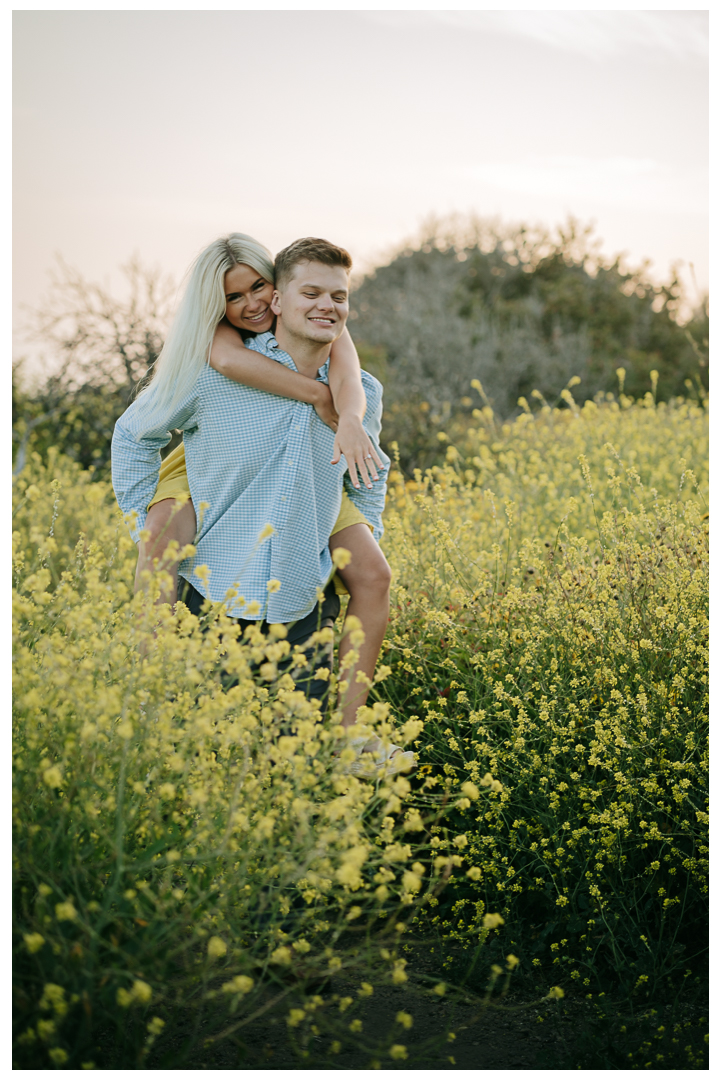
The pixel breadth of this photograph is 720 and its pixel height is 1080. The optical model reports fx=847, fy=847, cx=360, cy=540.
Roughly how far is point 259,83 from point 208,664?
1864mm

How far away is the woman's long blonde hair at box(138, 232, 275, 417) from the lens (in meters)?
2.50

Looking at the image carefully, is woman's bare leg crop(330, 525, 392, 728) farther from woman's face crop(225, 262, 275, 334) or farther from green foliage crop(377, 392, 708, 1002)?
woman's face crop(225, 262, 275, 334)

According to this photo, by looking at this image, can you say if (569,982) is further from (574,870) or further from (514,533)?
(514,533)

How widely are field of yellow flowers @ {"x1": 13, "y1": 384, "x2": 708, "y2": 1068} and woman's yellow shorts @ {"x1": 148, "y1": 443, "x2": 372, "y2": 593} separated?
207 mm

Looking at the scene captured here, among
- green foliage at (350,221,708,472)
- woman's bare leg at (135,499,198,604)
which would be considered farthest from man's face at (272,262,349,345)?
green foliage at (350,221,708,472)

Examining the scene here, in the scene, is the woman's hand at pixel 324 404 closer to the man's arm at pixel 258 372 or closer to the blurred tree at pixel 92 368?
the man's arm at pixel 258 372

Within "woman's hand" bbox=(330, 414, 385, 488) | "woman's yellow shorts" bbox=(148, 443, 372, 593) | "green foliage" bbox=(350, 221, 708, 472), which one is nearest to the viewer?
"woman's hand" bbox=(330, 414, 385, 488)

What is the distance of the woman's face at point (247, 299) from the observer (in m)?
2.55

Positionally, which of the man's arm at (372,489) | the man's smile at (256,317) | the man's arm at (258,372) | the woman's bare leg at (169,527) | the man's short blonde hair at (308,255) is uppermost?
the man's short blonde hair at (308,255)

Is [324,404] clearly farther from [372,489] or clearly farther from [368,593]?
[368,593]

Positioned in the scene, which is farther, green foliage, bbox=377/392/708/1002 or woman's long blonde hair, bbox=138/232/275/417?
woman's long blonde hair, bbox=138/232/275/417

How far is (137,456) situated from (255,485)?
1.37ft

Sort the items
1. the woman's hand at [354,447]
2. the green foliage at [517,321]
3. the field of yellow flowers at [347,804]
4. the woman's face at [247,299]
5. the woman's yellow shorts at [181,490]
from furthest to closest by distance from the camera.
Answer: the green foliage at [517,321] < the woman's yellow shorts at [181,490] < the woman's face at [247,299] < the woman's hand at [354,447] < the field of yellow flowers at [347,804]

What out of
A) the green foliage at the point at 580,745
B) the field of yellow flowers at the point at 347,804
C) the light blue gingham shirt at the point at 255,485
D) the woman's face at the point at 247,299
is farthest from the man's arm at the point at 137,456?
the green foliage at the point at 580,745
